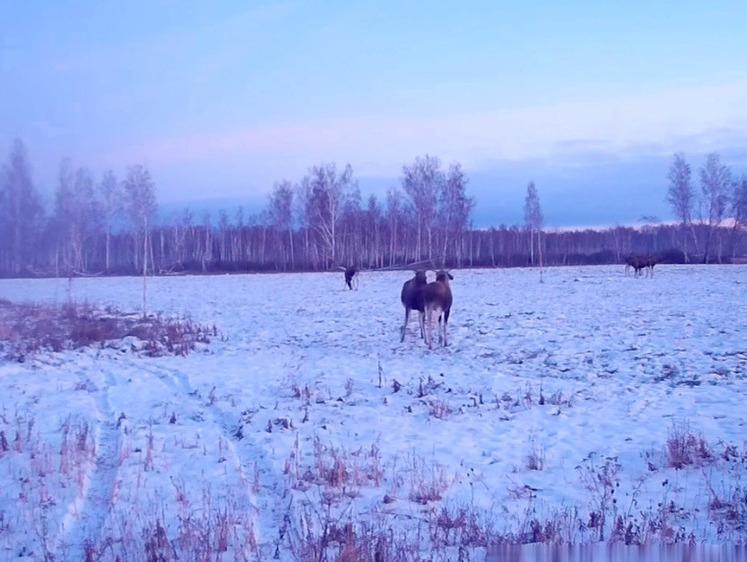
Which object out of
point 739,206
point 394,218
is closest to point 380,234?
point 394,218

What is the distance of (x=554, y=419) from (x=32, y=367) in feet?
34.4

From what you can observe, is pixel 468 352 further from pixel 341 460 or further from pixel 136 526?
pixel 136 526

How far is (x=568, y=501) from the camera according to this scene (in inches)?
266

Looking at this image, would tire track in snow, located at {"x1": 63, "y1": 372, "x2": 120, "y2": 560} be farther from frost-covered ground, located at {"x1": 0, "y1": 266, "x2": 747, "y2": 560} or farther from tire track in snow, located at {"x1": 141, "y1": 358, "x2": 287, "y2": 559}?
tire track in snow, located at {"x1": 141, "y1": 358, "x2": 287, "y2": 559}

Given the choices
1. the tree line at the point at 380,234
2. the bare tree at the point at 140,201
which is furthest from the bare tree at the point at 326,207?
the bare tree at the point at 140,201

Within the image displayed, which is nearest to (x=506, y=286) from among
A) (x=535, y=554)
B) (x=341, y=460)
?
(x=341, y=460)

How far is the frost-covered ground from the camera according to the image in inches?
231

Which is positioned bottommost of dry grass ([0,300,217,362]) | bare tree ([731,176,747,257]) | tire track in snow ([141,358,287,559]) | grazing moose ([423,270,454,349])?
tire track in snow ([141,358,287,559])

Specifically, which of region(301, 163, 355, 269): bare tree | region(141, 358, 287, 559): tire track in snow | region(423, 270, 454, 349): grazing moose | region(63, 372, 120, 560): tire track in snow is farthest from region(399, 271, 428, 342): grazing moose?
region(301, 163, 355, 269): bare tree

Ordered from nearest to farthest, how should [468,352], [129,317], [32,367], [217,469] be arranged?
[217,469]
[32,367]
[468,352]
[129,317]

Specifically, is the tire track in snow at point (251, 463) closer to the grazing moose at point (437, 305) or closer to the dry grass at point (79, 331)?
the dry grass at point (79, 331)

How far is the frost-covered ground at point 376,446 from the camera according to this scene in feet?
19.2

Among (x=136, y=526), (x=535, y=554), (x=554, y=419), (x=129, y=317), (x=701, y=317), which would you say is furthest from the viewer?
(x=129, y=317)

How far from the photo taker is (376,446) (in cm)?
865
